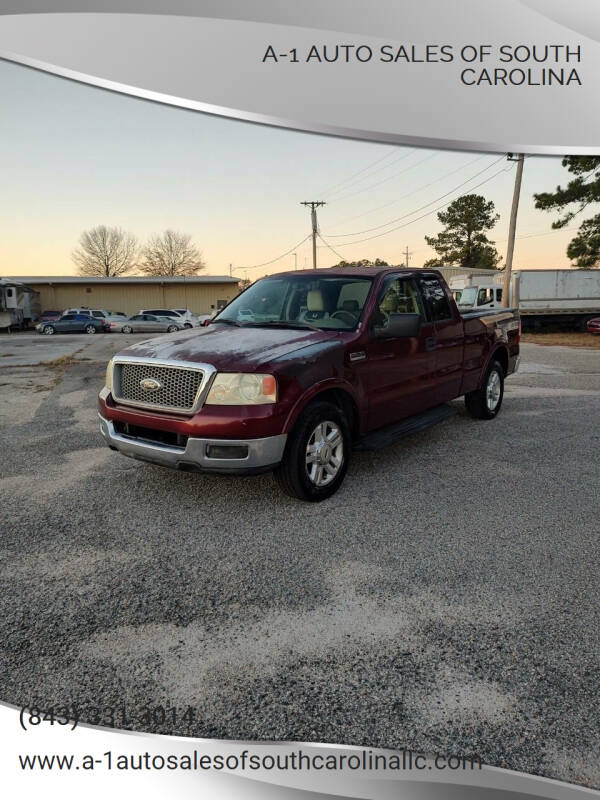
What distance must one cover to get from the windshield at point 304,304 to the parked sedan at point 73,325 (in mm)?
31924

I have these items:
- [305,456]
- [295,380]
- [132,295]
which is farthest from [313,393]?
[132,295]

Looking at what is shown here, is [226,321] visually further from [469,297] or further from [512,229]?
[469,297]

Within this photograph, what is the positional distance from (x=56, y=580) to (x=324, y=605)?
159cm

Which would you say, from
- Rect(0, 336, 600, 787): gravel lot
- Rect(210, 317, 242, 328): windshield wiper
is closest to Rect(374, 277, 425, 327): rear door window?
Rect(210, 317, 242, 328): windshield wiper

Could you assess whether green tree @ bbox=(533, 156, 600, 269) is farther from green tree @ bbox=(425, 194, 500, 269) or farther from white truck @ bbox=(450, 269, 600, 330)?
green tree @ bbox=(425, 194, 500, 269)

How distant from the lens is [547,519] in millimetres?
4066

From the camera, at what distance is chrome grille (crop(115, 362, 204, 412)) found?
4082 mm

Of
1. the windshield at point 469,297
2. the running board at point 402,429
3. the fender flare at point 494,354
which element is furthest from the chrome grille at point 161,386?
the windshield at point 469,297

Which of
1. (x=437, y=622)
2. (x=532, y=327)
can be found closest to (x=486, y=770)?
(x=437, y=622)

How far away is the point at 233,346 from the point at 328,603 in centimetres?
A: 218

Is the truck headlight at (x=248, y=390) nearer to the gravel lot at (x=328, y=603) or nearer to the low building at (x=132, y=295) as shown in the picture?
the gravel lot at (x=328, y=603)

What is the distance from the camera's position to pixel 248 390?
3.96 m

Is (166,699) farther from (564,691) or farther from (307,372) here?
(307,372)

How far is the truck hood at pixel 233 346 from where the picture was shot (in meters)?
4.06
